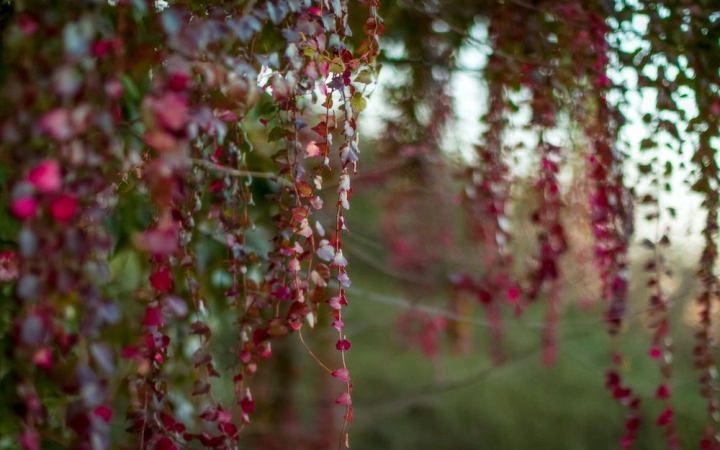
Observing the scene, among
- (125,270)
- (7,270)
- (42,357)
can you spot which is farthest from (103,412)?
(125,270)

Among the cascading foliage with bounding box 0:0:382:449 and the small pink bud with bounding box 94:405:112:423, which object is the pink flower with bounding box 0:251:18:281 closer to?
the cascading foliage with bounding box 0:0:382:449

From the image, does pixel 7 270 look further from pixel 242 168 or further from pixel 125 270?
pixel 125 270

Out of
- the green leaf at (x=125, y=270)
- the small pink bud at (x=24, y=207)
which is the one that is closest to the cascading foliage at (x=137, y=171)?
the small pink bud at (x=24, y=207)

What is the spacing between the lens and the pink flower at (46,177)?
0.43m

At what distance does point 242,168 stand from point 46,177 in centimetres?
47

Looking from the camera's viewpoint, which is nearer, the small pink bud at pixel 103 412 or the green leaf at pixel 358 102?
the small pink bud at pixel 103 412

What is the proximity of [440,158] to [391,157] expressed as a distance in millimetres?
148

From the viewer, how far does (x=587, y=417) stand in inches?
117

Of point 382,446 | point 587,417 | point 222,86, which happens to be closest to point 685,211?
point 222,86

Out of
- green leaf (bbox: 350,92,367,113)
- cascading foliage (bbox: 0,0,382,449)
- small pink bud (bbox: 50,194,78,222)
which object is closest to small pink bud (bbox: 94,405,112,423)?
cascading foliage (bbox: 0,0,382,449)

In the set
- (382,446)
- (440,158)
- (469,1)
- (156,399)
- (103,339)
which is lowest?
(382,446)

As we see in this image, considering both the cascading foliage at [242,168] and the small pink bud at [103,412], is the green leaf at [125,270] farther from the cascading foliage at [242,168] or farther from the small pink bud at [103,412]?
the small pink bud at [103,412]

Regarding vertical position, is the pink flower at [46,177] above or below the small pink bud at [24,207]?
above

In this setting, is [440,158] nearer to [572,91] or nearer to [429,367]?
[572,91]
